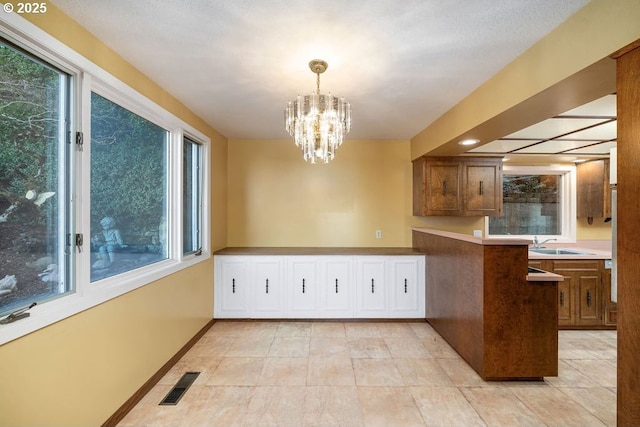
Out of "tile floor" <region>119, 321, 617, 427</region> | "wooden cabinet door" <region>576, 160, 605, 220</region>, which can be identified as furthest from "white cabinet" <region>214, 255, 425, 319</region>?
"wooden cabinet door" <region>576, 160, 605, 220</region>

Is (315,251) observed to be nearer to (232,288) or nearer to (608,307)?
(232,288)

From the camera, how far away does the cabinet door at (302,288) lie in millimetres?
3658

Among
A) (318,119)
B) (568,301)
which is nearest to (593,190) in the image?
(568,301)

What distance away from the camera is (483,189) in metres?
3.85

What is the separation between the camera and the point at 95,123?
→ 72.1 inches

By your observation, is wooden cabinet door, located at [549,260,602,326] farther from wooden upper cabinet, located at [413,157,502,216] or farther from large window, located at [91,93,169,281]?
large window, located at [91,93,169,281]

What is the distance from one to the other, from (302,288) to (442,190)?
2.26 m

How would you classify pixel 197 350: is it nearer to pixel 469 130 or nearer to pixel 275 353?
pixel 275 353

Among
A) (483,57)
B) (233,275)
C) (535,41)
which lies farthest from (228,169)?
(535,41)

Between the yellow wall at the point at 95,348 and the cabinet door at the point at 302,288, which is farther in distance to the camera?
the cabinet door at the point at 302,288

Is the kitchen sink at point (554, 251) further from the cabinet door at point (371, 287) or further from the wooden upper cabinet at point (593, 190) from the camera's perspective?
the cabinet door at point (371, 287)

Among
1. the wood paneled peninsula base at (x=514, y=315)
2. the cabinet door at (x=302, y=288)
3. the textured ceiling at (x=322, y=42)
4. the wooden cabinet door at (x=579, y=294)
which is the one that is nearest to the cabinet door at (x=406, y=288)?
the cabinet door at (x=302, y=288)

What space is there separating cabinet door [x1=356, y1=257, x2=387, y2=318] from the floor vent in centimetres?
201

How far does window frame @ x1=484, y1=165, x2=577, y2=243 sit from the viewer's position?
4.26 metres
